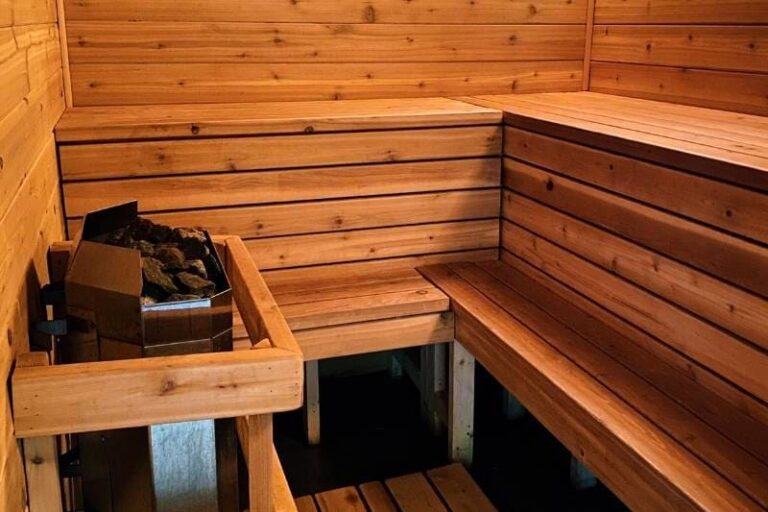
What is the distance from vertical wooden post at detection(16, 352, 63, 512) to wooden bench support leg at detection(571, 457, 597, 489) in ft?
6.77

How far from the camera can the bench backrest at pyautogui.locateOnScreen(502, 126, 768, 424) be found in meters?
1.99

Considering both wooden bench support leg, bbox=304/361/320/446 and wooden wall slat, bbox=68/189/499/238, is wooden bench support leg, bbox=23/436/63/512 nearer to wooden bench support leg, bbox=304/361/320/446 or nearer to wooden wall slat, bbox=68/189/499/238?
wooden wall slat, bbox=68/189/499/238

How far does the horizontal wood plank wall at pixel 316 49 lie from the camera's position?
331 centimetres

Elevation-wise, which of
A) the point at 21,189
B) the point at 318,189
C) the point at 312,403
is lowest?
the point at 312,403

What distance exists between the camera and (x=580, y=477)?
3.03 m

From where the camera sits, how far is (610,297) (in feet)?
8.36

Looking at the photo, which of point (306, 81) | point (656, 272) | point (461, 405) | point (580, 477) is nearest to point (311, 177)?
point (306, 81)

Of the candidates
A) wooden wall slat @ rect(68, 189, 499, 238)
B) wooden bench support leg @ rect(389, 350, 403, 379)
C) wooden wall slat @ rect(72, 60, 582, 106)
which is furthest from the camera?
wooden bench support leg @ rect(389, 350, 403, 379)

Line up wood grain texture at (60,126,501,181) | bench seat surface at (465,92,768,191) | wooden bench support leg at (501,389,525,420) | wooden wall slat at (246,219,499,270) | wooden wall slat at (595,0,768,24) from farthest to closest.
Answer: wooden bench support leg at (501,389,525,420) < wooden wall slat at (595,0,768,24) < wooden wall slat at (246,219,499,270) < wood grain texture at (60,126,501,181) < bench seat surface at (465,92,768,191)

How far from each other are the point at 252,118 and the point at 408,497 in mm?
1480

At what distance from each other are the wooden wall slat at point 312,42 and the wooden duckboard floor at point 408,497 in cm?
186

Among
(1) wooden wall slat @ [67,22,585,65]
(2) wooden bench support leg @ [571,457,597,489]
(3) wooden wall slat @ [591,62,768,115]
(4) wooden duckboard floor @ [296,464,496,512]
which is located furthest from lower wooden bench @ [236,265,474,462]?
(3) wooden wall slat @ [591,62,768,115]

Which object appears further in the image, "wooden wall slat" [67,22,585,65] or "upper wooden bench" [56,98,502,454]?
"wooden wall slat" [67,22,585,65]

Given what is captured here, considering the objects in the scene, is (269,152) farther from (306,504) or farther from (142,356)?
(142,356)
